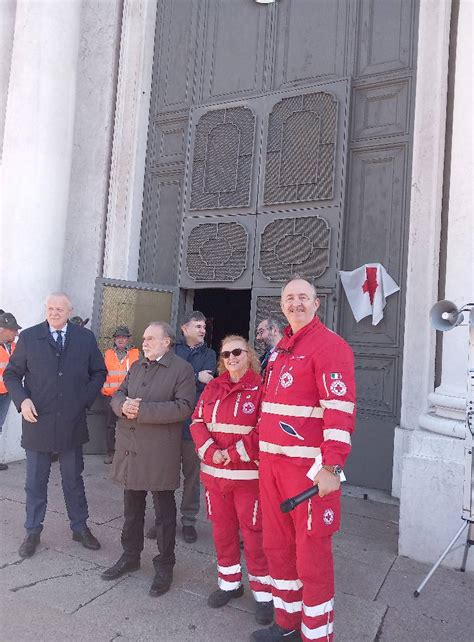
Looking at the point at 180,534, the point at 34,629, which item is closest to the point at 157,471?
the point at 34,629

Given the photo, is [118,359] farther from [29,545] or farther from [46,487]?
[29,545]

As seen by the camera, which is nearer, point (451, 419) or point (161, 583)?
point (161, 583)

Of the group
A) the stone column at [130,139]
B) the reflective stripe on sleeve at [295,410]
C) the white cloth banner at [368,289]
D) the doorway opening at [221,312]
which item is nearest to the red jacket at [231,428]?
the reflective stripe on sleeve at [295,410]

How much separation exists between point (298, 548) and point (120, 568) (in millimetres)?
1503

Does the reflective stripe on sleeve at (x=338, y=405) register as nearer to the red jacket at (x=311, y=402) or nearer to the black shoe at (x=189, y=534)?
the red jacket at (x=311, y=402)

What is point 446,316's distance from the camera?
3.48m

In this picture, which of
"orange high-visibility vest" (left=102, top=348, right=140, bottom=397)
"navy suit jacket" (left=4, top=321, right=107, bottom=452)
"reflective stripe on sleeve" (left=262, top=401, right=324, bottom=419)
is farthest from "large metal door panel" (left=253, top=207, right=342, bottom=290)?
"reflective stripe on sleeve" (left=262, top=401, right=324, bottom=419)

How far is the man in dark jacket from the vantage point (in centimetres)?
431

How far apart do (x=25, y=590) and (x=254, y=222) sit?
490 cm

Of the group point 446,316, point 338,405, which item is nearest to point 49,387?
point 338,405

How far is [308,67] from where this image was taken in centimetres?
661

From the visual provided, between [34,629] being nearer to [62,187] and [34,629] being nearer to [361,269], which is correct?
[361,269]

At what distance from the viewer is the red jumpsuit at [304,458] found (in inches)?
98.3

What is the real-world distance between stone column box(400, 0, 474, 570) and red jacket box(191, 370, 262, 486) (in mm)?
1726
